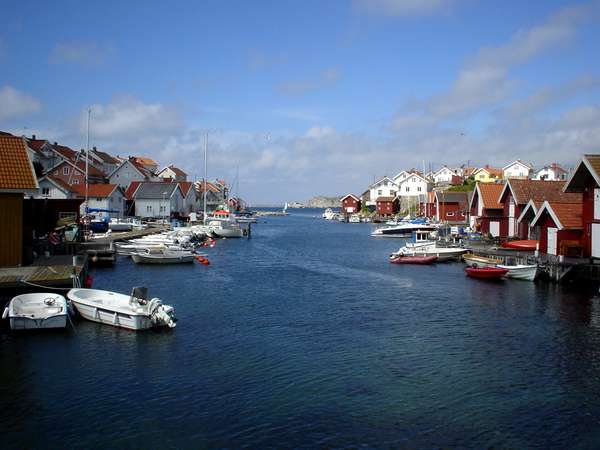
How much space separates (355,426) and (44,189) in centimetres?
6430

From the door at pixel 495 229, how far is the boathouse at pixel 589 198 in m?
19.2

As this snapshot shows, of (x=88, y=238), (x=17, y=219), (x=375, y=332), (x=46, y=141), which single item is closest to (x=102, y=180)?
(x=46, y=141)

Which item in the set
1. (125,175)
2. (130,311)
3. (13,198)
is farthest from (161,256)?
(125,175)

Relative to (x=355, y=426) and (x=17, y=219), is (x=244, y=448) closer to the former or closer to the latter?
(x=355, y=426)

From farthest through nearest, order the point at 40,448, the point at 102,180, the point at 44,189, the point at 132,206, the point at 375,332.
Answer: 1. the point at 102,180
2. the point at 132,206
3. the point at 44,189
4. the point at 375,332
5. the point at 40,448

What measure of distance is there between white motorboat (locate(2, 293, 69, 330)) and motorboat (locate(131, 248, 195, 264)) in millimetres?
21412

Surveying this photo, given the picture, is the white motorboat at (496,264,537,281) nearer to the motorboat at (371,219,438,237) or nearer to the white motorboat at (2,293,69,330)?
the white motorboat at (2,293,69,330)

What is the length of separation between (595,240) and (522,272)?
4.54 meters

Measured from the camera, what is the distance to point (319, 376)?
685 inches

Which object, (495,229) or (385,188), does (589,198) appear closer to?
(495,229)

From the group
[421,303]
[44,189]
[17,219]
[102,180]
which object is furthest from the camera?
[102,180]

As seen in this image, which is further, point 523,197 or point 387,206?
point 387,206

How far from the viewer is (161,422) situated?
45.2ft

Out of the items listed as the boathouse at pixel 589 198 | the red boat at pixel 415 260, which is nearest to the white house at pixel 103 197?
the red boat at pixel 415 260
